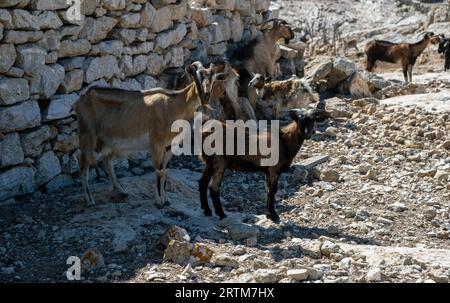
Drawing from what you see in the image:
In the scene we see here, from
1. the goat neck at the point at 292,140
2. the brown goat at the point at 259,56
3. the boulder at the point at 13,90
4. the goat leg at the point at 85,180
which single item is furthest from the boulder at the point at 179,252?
the brown goat at the point at 259,56

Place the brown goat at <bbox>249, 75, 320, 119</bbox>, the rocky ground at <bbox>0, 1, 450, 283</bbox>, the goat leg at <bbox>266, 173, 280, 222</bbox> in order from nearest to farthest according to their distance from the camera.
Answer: the rocky ground at <bbox>0, 1, 450, 283</bbox>
the goat leg at <bbox>266, 173, 280, 222</bbox>
the brown goat at <bbox>249, 75, 320, 119</bbox>

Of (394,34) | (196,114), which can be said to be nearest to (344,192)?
(196,114)

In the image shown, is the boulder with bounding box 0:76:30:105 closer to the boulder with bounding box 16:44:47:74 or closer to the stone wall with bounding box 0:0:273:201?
the stone wall with bounding box 0:0:273:201

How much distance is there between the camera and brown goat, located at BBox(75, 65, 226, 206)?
927cm

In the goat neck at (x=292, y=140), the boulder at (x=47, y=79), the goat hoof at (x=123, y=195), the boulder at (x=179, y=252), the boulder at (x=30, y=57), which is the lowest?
the goat hoof at (x=123, y=195)

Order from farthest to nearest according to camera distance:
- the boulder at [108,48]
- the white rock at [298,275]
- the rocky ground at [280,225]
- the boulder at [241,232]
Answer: the boulder at [108,48], the boulder at [241,232], the rocky ground at [280,225], the white rock at [298,275]

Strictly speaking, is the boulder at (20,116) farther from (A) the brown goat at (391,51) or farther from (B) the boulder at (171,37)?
(A) the brown goat at (391,51)

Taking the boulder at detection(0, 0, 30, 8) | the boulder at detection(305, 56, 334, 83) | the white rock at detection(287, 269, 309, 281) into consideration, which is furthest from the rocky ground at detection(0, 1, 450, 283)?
the boulder at detection(305, 56, 334, 83)

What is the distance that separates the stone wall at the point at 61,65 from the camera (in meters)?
9.20

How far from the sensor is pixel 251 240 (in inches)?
318

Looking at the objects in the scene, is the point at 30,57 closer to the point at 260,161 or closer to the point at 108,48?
the point at 108,48

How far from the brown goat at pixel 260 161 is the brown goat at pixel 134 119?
0.58m

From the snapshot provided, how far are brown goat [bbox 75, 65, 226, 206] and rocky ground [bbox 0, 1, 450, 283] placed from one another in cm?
56

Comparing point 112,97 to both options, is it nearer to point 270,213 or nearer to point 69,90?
point 69,90
